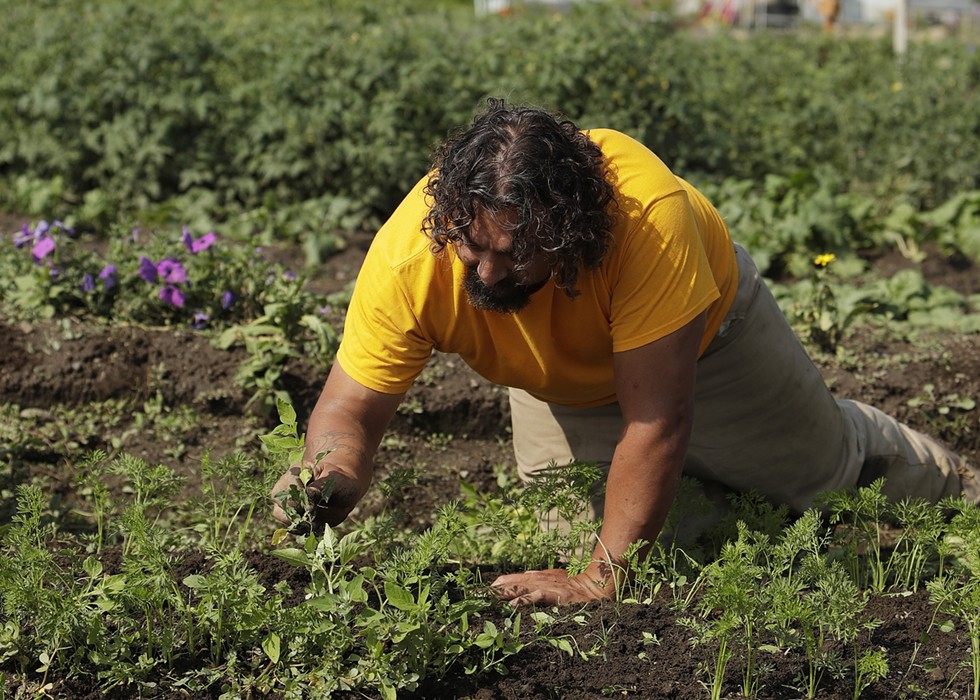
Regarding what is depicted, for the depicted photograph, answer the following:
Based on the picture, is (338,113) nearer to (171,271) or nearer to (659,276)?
(171,271)

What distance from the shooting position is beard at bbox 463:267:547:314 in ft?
8.60

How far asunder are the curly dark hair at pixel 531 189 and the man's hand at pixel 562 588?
2.32ft

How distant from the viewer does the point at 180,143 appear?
628cm

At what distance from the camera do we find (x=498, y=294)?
2633 millimetres

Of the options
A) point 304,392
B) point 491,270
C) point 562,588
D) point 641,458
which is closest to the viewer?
point 491,270

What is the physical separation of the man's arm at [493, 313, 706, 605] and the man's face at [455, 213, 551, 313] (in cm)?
28

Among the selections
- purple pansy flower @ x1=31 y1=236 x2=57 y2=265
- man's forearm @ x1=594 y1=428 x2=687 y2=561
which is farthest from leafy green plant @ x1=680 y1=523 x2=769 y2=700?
purple pansy flower @ x1=31 y1=236 x2=57 y2=265

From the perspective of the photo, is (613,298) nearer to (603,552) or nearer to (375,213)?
(603,552)

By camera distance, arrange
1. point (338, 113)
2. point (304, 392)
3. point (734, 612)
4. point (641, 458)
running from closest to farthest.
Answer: point (734, 612), point (641, 458), point (304, 392), point (338, 113)

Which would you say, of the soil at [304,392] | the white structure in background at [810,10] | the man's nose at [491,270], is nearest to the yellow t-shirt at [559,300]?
the man's nose at [491,270]

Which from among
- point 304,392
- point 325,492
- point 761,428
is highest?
point 325,492

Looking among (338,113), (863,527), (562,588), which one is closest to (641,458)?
(562,588)

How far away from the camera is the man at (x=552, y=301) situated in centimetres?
250

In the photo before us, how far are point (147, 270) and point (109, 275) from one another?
0.51 ft
